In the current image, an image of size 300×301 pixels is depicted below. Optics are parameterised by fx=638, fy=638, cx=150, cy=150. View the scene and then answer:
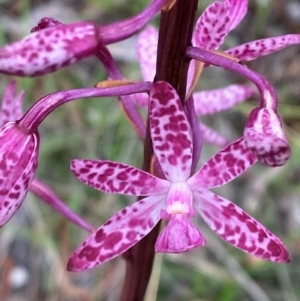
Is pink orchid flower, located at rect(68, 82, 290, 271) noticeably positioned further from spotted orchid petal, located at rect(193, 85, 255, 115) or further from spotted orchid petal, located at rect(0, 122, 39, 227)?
spotted orchid petal, located at rect(193, 85, 255, 115)

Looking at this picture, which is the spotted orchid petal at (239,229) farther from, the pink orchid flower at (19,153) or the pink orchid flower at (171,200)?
the pink orchid flower at (19,153)

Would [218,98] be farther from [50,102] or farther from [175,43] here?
[50,102]

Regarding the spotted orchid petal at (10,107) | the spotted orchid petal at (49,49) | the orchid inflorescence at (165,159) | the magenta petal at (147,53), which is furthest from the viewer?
the magenta petal at (147,53)

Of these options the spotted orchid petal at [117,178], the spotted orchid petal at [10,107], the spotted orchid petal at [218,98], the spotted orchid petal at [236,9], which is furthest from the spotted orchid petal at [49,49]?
the spotted orchid petal at [218,98]

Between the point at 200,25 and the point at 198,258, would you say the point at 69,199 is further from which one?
the point at 200,25

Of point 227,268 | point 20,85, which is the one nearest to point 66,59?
point 227,268

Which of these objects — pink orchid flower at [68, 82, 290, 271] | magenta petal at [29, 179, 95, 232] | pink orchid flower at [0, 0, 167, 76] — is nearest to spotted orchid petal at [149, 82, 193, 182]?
pink orchid flower at [68, 82, 290, 271]
